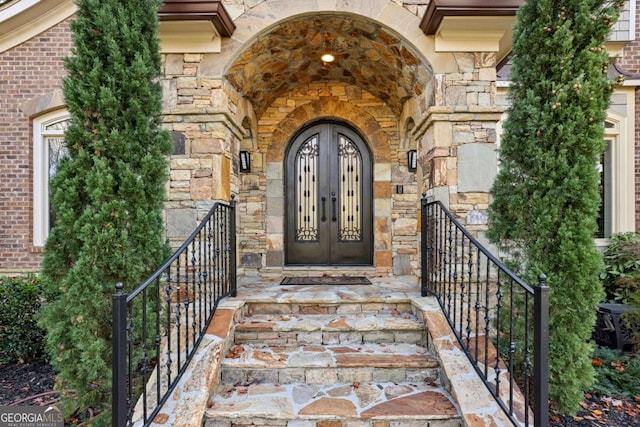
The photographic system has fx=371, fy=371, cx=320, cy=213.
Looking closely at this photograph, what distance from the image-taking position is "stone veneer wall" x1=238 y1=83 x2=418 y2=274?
4957 mm

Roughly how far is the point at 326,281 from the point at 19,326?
3.03 meters

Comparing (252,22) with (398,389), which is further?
(252,22)

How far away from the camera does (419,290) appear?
144 inches

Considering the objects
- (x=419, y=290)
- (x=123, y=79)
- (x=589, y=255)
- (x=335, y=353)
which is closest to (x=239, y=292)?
(x=335, y=353)

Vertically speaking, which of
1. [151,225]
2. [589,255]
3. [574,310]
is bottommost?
[574,310]

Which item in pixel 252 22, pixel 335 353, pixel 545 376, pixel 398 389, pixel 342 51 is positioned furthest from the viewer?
pixel 342 51

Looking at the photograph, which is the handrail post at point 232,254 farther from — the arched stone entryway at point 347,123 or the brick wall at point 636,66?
the brick wall at point 636,66

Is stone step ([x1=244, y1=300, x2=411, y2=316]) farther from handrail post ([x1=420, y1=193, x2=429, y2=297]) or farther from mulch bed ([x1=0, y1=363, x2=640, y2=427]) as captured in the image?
mulch bed ([x1=0, y1=363, x2=640, y2=427])

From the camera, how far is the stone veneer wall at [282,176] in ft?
16.3

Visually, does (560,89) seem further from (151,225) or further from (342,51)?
(151,225)

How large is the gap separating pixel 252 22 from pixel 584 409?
13.6 feet

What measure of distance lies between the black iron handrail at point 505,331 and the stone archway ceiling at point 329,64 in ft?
5.37

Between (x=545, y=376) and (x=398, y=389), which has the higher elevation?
(x=545, y=376)

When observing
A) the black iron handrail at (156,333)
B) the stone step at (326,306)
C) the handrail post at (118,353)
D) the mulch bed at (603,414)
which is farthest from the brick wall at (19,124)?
the mulch bed at (603,414)
